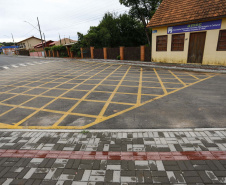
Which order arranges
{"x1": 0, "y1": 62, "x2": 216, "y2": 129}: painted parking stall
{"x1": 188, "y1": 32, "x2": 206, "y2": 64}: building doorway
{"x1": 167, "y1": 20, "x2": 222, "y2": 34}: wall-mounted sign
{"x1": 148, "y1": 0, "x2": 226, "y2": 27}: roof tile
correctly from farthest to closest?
{"x1": 188, "y1": 32, "x2": 206, "y2": 64}: building doorway, {"x1": 167, "y1": 20, "x2": 222, "y2": 34}: wall-mounted sign, {"x1": 148, "y1": 0, "x2": 226, "y2": 27}: roof tile, {"x1": 0, "y1": 62, "x2": 216, "y2": 129}: painted parking stall

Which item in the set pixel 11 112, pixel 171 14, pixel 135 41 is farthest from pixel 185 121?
pixel 135 41

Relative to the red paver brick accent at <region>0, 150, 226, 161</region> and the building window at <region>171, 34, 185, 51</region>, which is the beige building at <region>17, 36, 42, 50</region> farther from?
the red paver brick accent at <region>0, 150, 226, 161</region>

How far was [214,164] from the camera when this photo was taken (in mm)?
2934

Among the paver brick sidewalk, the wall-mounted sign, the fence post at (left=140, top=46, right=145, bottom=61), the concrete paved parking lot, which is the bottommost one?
the paver brick sidewalk

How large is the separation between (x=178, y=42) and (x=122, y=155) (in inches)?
565

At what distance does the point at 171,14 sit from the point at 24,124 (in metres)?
16.0

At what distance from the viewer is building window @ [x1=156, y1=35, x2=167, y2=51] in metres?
15.6

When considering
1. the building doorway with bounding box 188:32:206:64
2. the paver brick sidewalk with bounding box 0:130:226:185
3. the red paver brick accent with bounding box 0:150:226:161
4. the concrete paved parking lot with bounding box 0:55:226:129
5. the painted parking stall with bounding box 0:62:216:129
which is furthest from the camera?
the building doorway with bounding box 188:32:206:64

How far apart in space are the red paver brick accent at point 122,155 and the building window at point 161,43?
14251 millimetres

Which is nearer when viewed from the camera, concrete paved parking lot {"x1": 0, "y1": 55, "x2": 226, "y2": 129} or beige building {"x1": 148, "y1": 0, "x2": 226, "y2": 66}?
concrete paved parking lot {"x1": 0, "y1": 55, "x2": 226, "y2": 129}

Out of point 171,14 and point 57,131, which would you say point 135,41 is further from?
point 57,131

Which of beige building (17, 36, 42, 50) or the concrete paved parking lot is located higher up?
beige building (17, 36, 42, 50)

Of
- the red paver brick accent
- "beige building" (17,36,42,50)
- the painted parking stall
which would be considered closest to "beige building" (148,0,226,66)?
the painted parking stall

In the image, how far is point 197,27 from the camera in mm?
12977
